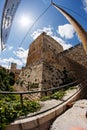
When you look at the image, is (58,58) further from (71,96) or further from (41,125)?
(41,125)

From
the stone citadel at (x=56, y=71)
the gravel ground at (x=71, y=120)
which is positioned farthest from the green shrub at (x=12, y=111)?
the stone citadel at (x=56, y=71)

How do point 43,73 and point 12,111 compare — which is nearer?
point 12,111

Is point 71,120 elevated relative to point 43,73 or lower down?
lower down

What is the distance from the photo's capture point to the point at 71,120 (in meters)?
5.30

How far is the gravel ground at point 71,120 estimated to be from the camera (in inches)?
193

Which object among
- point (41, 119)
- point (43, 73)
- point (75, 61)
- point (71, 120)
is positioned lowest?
point (71, 120)

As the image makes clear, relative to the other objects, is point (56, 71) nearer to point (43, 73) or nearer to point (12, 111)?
point (43, 73)

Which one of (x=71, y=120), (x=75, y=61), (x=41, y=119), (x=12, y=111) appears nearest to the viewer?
(x=12, y=111)

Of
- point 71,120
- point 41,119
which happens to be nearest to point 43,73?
point 71,120

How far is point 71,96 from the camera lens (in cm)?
737

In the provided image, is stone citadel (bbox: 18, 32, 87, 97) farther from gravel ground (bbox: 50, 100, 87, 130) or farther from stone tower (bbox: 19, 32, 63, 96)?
gravel ground (bbox: 50, 100, 87, 130)

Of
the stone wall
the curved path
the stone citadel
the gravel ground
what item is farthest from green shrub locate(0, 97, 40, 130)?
the stone wall

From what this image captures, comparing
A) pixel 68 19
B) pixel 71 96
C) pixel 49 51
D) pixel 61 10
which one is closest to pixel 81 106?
pixel 71 96

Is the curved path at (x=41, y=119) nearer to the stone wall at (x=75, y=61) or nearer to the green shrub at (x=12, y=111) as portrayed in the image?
the green shrub at (x=12, y=111)
